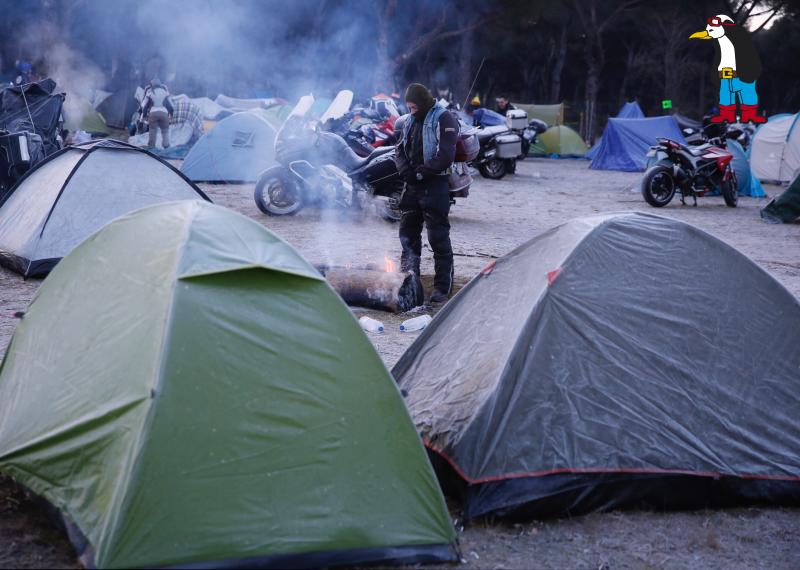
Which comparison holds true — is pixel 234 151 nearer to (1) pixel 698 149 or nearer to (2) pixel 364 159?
(2) pixel 364 159

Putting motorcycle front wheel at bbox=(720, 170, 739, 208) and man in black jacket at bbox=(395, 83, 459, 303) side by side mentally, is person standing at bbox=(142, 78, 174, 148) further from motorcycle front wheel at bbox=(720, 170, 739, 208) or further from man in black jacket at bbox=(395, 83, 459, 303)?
man in black jacket at bbox=(395, 83, 459, 303)

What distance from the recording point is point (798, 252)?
1025 cm

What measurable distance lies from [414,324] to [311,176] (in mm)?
4886

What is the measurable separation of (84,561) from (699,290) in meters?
2.95

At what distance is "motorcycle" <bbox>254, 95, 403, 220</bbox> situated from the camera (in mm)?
10805

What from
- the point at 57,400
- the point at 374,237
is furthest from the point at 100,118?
the point at 57,400

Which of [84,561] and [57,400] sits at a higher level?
[57,400]

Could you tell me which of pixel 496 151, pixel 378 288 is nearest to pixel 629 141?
pixel 496 151

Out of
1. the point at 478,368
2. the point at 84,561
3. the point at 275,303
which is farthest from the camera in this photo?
the point at 478,368

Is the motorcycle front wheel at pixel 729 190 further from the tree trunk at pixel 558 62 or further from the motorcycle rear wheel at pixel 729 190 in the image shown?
the tree trunk at pixel 558 62

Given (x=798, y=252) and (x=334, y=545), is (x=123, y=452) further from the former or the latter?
(x=798, y=252)

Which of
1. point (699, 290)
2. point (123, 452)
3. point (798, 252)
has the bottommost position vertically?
point (798, 252)

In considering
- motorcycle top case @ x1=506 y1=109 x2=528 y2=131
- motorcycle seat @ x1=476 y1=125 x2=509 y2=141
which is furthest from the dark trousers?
motorcycle top case @ x1=506 y1=109 x2=528 y2=131

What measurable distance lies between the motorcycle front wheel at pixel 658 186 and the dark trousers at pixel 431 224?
695cm
